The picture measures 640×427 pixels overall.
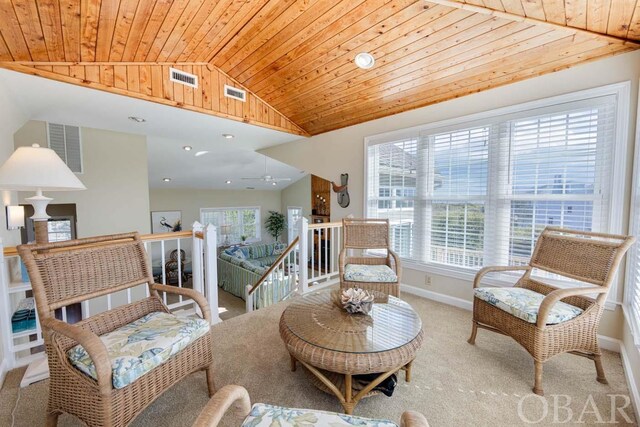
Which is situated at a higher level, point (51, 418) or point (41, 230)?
point (41, 230)

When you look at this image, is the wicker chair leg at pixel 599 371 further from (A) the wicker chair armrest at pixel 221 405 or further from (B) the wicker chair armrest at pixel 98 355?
(B) the wicker chair armrest at pixel 98 355

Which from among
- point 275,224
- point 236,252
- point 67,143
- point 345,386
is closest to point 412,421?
point 345,386

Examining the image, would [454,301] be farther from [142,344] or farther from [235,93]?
[235,93]

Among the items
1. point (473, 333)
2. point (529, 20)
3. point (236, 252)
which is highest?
point (529, 20)

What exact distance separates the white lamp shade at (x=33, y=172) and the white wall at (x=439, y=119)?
10.7ft

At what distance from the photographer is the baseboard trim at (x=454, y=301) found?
2236mm

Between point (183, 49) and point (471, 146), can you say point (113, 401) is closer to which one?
point (183, 49)

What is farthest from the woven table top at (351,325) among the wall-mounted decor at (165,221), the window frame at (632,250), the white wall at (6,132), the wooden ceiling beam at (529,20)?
the wall-mounted decor at (165,221)

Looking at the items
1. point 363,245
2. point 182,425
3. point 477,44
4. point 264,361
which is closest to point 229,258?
point 363,245

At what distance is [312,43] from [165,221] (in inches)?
319

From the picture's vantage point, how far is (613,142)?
7.23ft

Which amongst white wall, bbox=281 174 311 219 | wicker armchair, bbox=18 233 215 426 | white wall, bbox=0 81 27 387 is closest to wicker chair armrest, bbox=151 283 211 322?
wicker armchair, bbox=18 233 215 426

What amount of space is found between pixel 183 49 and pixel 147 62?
428mm

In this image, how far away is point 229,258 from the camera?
748 centimetres
